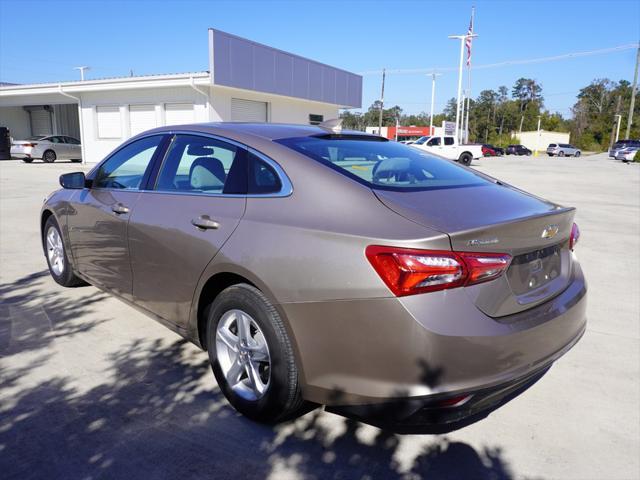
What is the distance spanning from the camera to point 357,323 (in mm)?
2139

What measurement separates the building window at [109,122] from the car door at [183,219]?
2129 cm

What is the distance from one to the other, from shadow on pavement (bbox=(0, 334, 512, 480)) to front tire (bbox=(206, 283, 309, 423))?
0.15 metres

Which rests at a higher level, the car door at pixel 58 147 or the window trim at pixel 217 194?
the window trim at pixel 217 194

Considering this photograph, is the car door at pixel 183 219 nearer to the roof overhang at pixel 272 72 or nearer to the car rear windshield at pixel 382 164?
the car rear windshield at pixel 382 164

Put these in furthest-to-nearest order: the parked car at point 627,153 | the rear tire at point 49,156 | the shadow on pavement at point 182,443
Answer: the parked car at point 627,153, the rear tire at point 49,156, the shadow on pavement at point 182,443

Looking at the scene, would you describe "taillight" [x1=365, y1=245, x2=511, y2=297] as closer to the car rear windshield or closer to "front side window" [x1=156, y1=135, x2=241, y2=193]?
the car rear windshield

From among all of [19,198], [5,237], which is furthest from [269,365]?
[19,198]

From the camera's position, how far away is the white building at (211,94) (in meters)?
19.5

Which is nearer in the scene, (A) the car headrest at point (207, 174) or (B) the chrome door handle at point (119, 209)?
(A) the car headrest at point (207, 174)

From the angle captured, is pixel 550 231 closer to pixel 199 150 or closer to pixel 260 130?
pixel 260 130

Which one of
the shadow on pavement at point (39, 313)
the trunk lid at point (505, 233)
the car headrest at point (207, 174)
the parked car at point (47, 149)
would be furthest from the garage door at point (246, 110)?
the trunk lid at point (505, 233)

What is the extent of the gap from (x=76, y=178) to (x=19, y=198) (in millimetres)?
8802

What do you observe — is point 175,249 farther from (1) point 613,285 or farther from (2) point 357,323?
(1) point 613,285

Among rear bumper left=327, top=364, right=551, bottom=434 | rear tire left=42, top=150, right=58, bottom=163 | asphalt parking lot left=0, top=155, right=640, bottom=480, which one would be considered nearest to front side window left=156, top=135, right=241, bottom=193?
asphalt parking lot left=0, top=155, right=640, bottom=480
